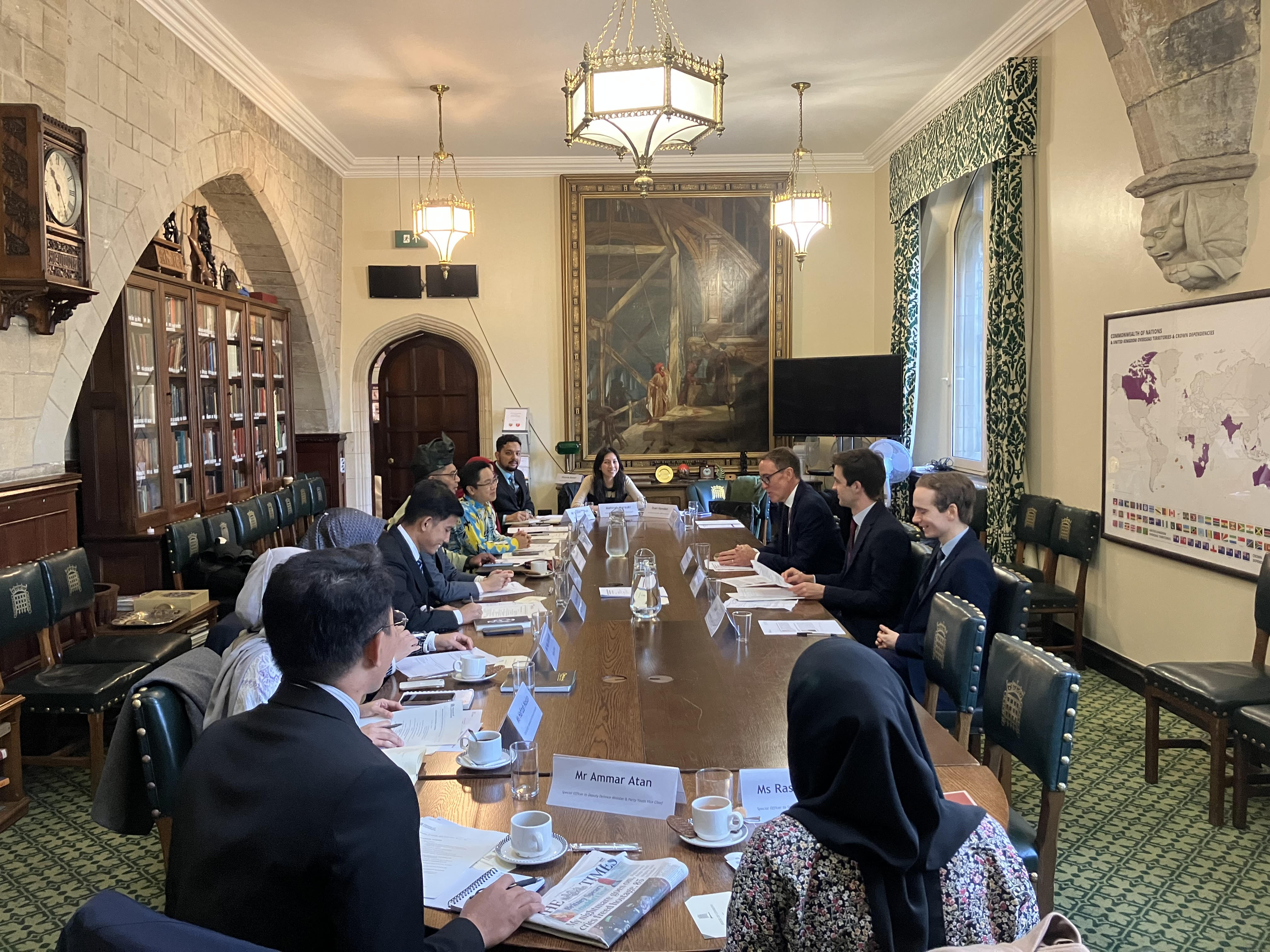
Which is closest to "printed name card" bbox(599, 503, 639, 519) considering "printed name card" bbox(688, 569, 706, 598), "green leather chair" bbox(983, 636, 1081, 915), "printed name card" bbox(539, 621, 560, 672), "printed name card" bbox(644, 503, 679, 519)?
"printed name card" bbox(644, 503, 679, 519)

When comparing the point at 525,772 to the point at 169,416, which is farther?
the point at 169,416

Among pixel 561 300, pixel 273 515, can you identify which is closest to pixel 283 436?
pixel 273 515

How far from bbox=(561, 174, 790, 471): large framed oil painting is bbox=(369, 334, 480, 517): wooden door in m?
1.33

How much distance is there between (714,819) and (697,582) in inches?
102

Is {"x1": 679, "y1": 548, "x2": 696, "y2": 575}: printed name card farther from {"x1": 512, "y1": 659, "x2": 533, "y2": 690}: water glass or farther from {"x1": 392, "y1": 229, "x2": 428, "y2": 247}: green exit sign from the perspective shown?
{"x1": 392, "y1": 229, "x2": 428, "y2": 247}: green exit sign

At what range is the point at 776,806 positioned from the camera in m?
1.94

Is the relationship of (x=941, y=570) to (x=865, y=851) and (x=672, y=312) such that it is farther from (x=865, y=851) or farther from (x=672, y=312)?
(x=672, y=312)

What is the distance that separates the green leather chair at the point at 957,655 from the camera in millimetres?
2967

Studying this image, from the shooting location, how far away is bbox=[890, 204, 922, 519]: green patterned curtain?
857 cm

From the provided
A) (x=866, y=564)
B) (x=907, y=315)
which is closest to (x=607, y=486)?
(x=907, y=315)

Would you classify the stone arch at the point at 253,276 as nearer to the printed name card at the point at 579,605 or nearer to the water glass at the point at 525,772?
the printed name card at the point at 579,605

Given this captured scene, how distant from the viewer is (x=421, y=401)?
1059 centimetres

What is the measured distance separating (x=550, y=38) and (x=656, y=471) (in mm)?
4338

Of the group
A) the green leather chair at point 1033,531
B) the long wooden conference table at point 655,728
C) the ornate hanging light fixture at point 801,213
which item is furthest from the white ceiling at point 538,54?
the long wooden conference table at point 655,728
